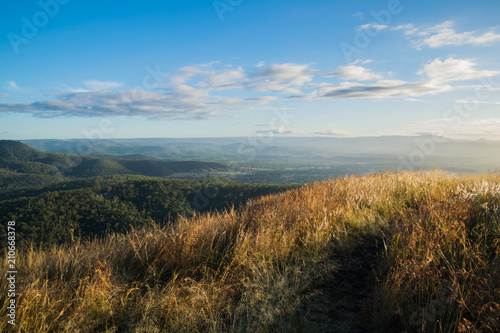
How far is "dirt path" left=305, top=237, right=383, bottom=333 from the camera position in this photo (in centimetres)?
238

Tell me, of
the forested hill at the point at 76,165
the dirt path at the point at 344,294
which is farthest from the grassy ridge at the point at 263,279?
the forested hill at the point at 76,165

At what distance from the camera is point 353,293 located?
9.31 ft

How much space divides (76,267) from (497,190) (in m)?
7.13

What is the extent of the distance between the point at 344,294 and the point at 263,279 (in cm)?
96

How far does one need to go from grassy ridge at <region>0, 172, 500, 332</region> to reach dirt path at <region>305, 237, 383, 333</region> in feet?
0.14

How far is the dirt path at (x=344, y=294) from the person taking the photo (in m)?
2.38

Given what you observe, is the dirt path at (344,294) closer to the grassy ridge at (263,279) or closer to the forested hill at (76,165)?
the grassy ridge at (263,279)

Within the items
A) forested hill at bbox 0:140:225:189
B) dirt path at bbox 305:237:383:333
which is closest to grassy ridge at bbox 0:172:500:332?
dirt path at bbox 305:237:383:333

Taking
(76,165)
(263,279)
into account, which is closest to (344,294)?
(263,279)

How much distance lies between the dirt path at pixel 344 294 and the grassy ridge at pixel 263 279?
42 mm

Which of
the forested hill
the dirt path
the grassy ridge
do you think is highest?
the grassy ridge

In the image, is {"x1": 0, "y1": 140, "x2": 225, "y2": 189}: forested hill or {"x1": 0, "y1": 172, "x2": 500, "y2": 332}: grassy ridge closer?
{"x1": 0, "y1": 172, "x2": 500, "y2": 332}: grassy ridge

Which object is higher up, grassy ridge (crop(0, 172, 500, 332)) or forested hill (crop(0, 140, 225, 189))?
grassy ridge (crop(0, 172, 500, 332))

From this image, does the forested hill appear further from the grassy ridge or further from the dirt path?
the dirt path
